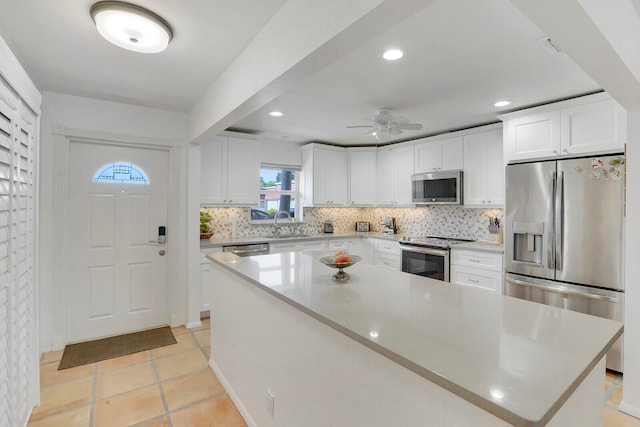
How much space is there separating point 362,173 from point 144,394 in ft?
13.6

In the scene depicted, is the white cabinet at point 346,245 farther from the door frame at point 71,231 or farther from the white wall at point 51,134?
the white wall at point 51,134

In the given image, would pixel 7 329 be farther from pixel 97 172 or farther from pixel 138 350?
pixel 97 172

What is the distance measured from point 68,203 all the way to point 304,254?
2392 millimetres

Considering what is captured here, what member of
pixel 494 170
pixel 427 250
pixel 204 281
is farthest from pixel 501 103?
pixel 204 281

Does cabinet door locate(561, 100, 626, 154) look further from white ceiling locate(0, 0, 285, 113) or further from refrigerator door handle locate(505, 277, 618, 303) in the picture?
white ceiling locate(0, 0, 285, 113)

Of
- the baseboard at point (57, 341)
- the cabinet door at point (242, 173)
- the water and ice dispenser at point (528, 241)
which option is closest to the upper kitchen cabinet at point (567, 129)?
the water and ice dispenser at point (528, 241)

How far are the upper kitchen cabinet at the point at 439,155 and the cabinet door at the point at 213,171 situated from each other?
2.76m

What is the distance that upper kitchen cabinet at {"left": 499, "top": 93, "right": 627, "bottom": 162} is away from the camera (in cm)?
266

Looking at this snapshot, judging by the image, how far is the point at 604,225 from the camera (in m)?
2.60

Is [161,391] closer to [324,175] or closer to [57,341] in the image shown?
[57,341]

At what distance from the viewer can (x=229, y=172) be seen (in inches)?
165

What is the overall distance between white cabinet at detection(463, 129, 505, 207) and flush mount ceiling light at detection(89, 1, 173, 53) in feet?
11.6

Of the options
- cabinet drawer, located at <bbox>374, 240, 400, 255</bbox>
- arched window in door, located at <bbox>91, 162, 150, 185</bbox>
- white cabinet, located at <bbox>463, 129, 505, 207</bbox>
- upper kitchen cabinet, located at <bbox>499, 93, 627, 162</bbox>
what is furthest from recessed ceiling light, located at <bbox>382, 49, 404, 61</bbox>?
cabinet drawer, located at <bbox>374, 240, 400, 255</bbox>

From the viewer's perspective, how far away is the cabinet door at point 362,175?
5328 millimetres
